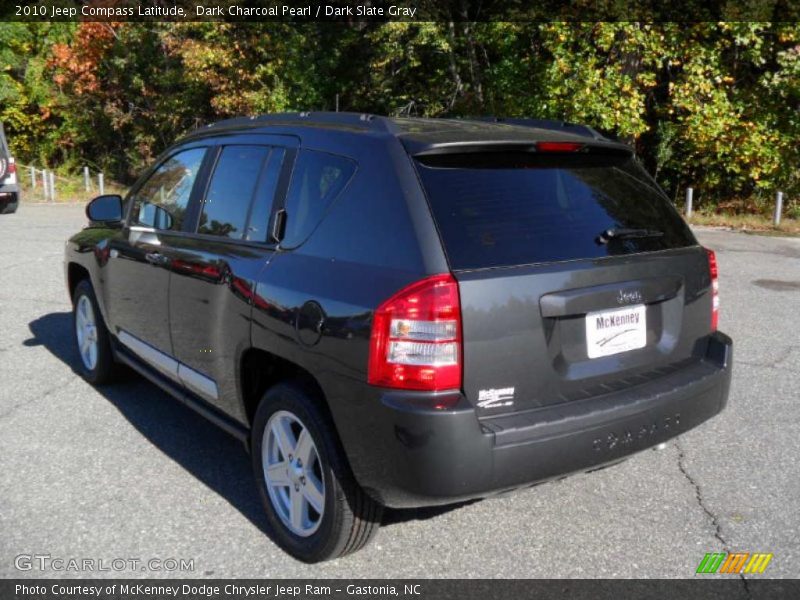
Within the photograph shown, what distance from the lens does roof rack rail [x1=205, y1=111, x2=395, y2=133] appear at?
10.7 ft

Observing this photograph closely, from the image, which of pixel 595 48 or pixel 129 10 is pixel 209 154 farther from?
pixel 129 10

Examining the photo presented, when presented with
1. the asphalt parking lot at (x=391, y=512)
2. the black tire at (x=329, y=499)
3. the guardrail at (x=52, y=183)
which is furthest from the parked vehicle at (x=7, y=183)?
the black tire at (x=329, y=499)

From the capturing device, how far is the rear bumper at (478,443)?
267 cm

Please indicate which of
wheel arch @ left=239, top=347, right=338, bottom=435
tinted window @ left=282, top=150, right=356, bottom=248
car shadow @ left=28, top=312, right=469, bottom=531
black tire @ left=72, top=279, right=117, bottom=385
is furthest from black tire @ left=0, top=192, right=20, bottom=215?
tinted window @ left=282, top=150, right=356, bottom=248

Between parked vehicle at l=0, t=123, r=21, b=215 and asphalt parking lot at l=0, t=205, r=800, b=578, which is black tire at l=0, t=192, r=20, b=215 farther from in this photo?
asphalt parking lot at l=0, t=205, r=800, b=578

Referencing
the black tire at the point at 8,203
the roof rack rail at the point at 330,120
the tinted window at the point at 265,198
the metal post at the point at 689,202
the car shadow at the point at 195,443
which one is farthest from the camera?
the metal post at the point at 689,202

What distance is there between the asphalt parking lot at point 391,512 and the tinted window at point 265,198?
131 centimetres

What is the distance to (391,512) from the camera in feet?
11.8

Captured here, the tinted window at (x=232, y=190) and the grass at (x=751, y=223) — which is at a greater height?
the tinted window at (x=232, y=190)

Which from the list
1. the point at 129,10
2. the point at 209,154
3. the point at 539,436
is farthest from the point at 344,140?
the point at 129,10

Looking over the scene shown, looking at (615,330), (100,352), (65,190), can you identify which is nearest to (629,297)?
(615,330)

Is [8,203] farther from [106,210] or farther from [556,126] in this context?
[556,126]

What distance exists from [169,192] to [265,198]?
46.8 inches
